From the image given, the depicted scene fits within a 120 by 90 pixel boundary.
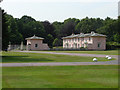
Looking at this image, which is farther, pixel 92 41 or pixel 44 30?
pixel 44 30

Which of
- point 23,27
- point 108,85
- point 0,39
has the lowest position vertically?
point 108,85

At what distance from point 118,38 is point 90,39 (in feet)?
51.9

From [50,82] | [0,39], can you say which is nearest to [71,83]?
[50,82]

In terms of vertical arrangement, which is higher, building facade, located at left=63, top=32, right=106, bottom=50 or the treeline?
the treeline

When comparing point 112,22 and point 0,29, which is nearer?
point 0,29

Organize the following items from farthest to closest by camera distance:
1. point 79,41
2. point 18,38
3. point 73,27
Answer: point 73,27
point 79,41
point 18,38

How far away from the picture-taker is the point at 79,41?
3792 inches

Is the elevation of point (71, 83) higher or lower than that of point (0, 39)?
lower

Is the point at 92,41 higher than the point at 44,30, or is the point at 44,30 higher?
the point at 44,30

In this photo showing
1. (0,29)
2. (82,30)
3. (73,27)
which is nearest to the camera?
(0,29)

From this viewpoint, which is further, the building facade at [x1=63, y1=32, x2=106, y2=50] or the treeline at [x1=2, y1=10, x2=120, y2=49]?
the building facade at [x1=63, y1=32, x2=106, y2=50]

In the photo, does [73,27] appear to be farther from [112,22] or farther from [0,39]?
[0,39]

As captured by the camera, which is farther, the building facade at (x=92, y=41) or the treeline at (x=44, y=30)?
the building facade at (x=92, y=41)

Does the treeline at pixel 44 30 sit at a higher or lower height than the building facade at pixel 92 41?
higher
